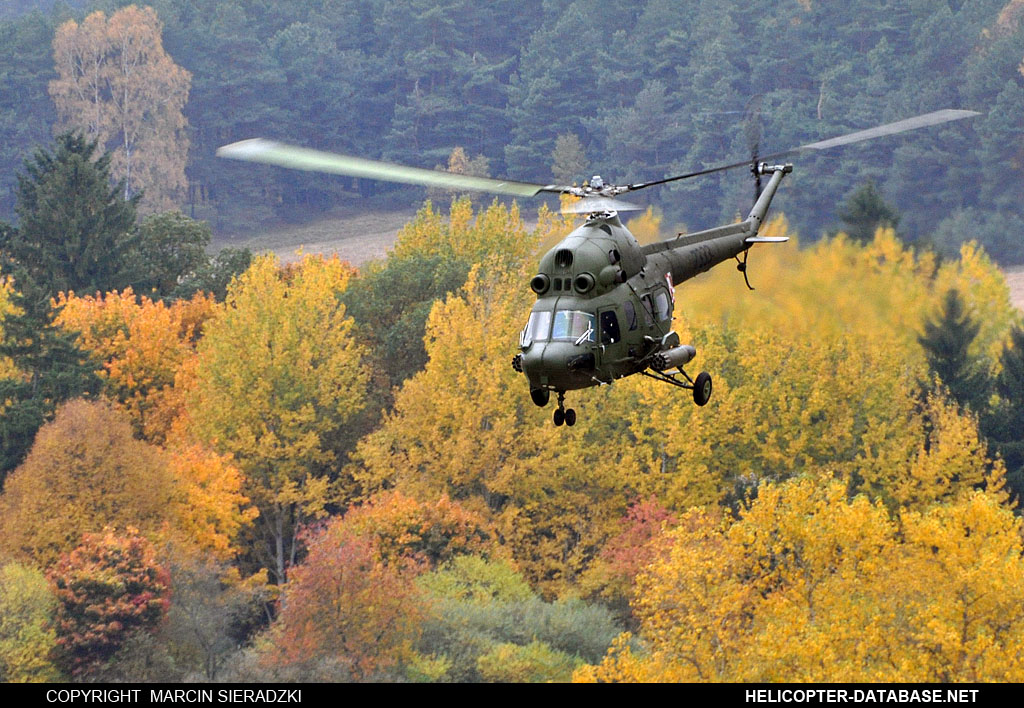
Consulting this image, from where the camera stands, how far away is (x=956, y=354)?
72.9m

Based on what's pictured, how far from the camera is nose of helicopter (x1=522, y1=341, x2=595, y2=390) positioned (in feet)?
85.7

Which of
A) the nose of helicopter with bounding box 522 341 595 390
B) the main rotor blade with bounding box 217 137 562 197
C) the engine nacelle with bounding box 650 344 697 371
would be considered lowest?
the nose of helicopter with bounding box 522 341 595 390

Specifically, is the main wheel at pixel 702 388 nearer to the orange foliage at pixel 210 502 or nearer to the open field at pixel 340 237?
the orange foliage at pixel 210 502

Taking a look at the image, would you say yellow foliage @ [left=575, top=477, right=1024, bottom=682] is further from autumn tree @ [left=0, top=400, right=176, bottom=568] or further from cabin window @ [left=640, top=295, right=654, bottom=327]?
cabin window @ [left=640, top=295, right=654, bottom=327]

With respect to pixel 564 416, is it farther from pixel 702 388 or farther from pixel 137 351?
pixel 137 351

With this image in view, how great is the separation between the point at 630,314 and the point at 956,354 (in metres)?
48.8

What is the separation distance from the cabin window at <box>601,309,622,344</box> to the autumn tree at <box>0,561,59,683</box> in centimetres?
4025

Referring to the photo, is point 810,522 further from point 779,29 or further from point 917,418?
point 779,29

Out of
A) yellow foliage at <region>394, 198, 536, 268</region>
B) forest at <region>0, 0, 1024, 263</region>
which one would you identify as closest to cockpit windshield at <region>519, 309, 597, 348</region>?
forest at <region>0, 0, 1024, 263</region>

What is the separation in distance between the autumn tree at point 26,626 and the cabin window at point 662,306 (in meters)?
39.4

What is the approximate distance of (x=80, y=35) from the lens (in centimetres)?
12850

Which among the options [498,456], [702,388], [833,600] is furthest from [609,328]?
[498,456]
